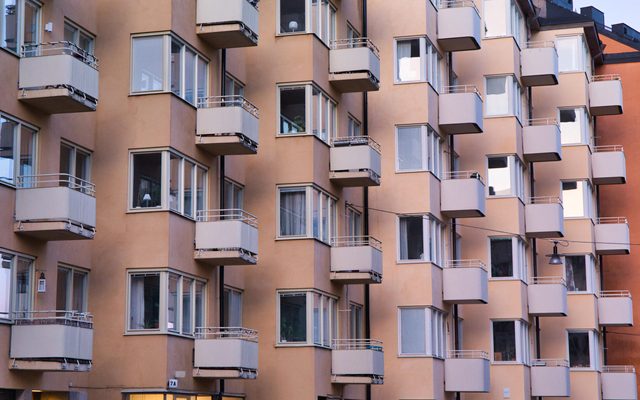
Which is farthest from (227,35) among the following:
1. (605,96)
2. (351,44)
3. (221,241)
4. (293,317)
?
(605,96)

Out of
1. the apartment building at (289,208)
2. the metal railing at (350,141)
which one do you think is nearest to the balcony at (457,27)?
the apartment building at (289,208)

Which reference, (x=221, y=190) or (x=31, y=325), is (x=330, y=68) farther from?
(x=31, y=325)

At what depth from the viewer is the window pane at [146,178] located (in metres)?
34.3

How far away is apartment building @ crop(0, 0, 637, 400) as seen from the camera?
3117 centimetres

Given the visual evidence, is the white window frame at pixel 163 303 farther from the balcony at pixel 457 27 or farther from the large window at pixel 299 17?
the balcony at pixel 457 27

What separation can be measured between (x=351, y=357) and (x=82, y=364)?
12.5 m

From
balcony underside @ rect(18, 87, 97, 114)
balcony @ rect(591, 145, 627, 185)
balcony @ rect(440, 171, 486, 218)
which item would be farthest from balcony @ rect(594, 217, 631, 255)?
balcony underside @ rect(18, 87, 97, 114)

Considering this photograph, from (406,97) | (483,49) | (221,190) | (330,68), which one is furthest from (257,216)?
(483,49)

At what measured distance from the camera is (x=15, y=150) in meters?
30.3

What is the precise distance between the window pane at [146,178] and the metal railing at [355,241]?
9474mm

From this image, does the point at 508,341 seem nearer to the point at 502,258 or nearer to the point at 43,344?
the point at 502,258

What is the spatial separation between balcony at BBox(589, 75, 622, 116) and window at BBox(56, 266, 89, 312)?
37111 millimetres

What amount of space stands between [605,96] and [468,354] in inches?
725

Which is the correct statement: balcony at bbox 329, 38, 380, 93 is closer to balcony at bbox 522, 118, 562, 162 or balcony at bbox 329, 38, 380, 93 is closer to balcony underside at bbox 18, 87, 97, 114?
balcony underside at bbox 18, 87, 97, 114
